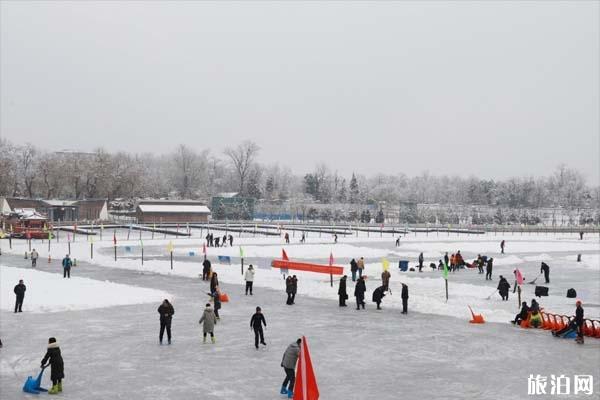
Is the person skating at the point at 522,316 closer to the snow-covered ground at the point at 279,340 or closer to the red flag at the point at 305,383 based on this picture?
the snow-covered ground at the point at 279,340

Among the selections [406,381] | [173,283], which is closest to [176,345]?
[406,381]

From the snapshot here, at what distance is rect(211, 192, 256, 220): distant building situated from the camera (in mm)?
110181

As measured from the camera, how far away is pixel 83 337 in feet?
63.8

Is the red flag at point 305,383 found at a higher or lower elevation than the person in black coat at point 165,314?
higher

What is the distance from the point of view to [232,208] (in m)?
111

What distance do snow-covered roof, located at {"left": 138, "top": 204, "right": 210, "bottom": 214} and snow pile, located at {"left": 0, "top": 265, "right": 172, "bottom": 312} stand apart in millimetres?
59064

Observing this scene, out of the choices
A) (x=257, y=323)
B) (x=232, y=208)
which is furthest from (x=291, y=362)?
(x=232, y=208)

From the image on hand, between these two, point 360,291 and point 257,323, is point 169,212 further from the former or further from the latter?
point 257,323

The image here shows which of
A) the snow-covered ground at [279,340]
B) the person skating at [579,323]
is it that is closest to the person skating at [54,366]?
the snow-covered ground at [279,340]

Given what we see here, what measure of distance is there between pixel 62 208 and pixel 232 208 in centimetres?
2998

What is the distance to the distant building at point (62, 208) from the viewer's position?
3553 inches

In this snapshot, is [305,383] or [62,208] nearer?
[305,383]

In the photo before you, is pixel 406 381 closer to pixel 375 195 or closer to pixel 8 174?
pixel 8 174

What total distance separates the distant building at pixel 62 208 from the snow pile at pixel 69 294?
5928cm
